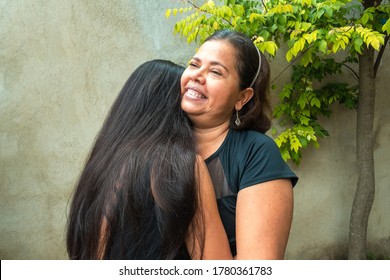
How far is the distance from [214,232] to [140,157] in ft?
1.05

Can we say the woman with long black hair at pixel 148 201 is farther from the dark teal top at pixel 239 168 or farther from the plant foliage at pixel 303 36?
the plant foliage at pixel 303 36

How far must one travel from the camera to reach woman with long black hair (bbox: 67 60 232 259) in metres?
1.28

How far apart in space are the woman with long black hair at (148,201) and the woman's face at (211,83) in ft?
0.37

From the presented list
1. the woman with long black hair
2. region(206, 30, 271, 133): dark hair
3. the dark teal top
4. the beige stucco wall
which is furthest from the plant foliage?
the woman with long black hair

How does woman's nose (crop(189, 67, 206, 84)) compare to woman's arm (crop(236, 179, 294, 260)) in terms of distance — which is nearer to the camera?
woman's arm (crop(236, 179, 294, 260))

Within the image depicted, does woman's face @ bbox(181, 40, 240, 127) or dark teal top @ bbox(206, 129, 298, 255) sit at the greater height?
woman's face @ bbox(181, 40, 240, 127)

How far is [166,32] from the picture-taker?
11.1 feet

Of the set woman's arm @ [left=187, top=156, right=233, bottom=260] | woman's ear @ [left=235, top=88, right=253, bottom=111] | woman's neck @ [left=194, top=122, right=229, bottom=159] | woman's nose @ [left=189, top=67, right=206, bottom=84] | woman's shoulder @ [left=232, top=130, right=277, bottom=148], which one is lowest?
woman's arm @ [left=187, top=156, right=233, bottom=260]

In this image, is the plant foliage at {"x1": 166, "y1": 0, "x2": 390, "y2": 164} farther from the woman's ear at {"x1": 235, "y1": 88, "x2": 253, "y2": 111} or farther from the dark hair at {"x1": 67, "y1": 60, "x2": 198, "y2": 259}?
the dark hair at {"x1": 67, "y1": 60, "x2": 198, "y2": 259}

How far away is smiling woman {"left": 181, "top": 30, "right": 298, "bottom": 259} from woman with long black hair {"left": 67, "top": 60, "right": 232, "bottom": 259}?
0.09 m

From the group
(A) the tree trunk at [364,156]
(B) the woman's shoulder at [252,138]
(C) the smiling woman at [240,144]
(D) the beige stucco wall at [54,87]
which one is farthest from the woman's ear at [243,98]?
(A) the tree trunk at [364,156]

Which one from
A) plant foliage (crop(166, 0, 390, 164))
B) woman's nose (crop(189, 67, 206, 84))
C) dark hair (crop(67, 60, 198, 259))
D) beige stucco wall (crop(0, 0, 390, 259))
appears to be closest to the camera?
dark hair (crop(67, 60, 198, 259))

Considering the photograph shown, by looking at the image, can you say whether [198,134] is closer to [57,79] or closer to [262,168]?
[262,168]

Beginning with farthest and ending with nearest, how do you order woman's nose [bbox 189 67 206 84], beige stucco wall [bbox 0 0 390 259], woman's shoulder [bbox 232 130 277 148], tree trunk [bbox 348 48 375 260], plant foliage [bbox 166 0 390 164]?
tree trunk [bbox 348 48 375 260] → beige stucco wall [bbox 0 0 390 259] → plant foliage [bbox 166 0 390 164] → woman's nose [bbox 189 67 206 84] → woman's shoulder [bbox 232 130 277 148]
